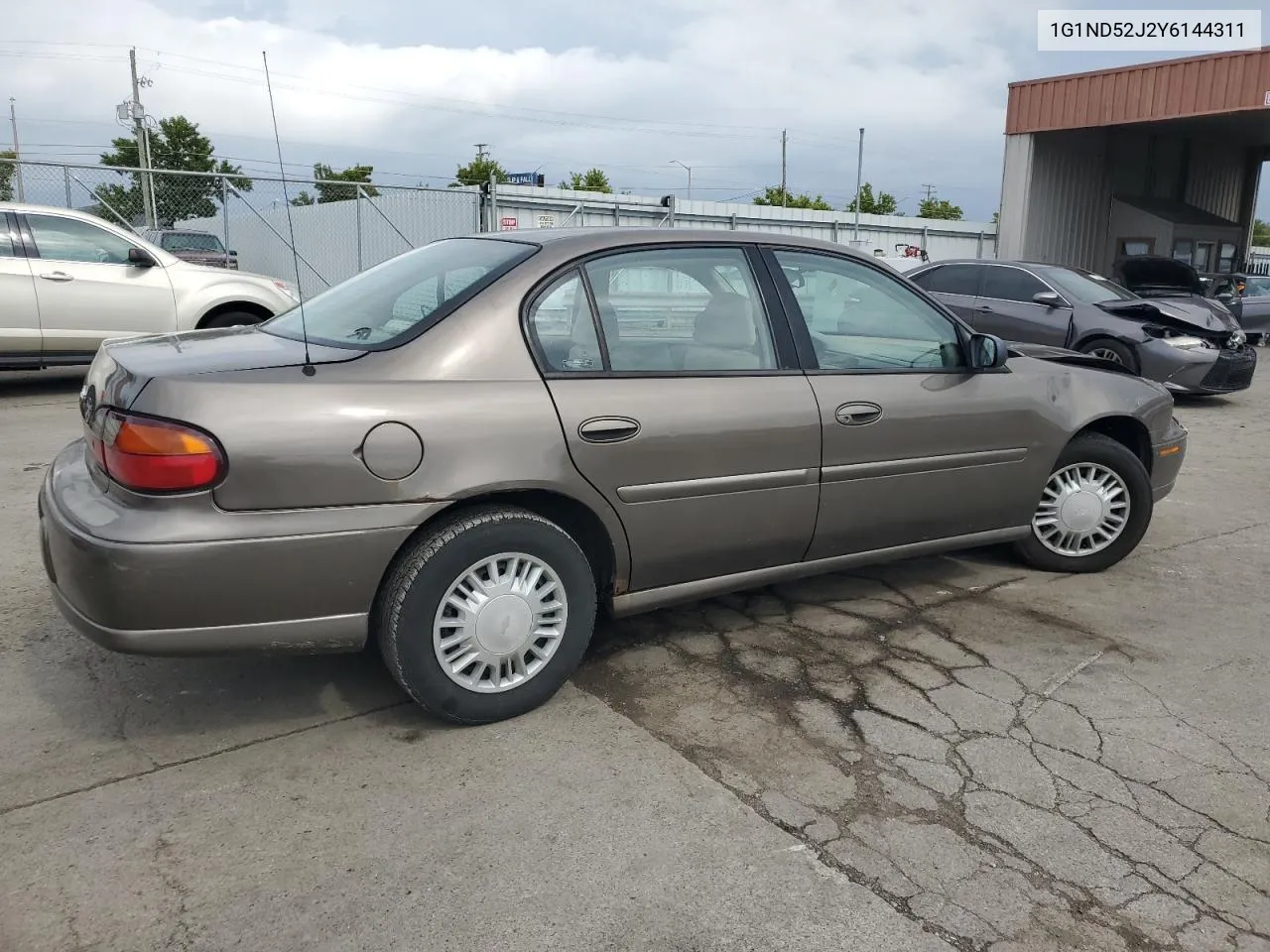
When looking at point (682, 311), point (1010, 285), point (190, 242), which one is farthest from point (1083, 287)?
point (190, 242)

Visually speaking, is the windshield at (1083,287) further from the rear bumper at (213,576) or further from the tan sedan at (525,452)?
the rear bumper at (213,576)

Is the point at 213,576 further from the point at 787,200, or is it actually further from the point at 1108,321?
the point at 787,200

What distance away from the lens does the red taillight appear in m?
2.64

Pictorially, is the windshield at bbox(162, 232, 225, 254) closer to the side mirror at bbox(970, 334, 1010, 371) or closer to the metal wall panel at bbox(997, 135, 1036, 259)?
the metal wall panel at bbox(997, 135, 1036, 259)

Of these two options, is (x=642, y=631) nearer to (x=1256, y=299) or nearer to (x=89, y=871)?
(x=89, y=871)

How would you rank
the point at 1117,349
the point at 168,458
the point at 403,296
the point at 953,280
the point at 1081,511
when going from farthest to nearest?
the point at 953,280
the point at 1117,349
the point at 1081,511
the point at 403,296
the point at 168,458

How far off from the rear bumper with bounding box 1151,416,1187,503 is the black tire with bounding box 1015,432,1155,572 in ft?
0.26

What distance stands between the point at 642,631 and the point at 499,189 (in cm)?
1643

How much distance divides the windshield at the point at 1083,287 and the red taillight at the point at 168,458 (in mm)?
9490

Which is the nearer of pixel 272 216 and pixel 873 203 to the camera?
pixel 272 216

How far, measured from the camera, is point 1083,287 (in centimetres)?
1039

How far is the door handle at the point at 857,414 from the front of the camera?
12.0ft

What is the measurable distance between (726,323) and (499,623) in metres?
1.35

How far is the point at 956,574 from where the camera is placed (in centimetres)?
472
